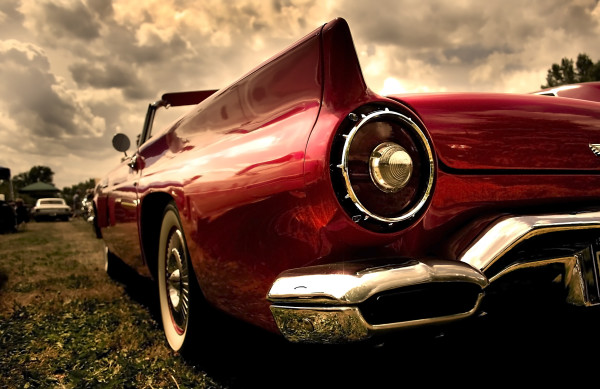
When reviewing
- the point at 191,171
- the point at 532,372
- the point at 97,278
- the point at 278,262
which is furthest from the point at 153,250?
the point at 97,278

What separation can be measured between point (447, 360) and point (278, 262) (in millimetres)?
1127

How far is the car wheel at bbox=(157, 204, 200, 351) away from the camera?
83.7 inches

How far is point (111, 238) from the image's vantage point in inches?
151

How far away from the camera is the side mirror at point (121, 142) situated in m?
4.21

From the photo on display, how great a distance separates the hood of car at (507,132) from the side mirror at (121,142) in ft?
10.9

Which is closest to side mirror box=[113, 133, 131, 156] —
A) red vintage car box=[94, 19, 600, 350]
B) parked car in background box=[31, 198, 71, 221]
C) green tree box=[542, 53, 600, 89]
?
red vintage car box=[94, 19, 600, 350]

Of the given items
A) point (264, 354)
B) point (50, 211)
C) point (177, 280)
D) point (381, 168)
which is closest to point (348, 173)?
point (381, 168)

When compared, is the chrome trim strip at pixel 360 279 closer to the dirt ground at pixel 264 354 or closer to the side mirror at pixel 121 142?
the dirt ground at pixel 264 354

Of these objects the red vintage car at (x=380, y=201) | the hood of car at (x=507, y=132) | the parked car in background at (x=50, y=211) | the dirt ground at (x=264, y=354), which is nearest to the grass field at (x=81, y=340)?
the dirt ground at (x=264, y=354)

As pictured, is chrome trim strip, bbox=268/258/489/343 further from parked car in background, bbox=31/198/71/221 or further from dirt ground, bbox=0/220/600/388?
parked car in background, bbox=31/198/71/221

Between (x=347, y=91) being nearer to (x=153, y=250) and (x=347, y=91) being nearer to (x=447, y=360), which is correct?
(x=447, y=360)

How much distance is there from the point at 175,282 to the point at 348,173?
1.39 meters

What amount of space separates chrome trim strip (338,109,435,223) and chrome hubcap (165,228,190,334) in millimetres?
1131

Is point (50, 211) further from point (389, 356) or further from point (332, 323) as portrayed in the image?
point (332, 323)
